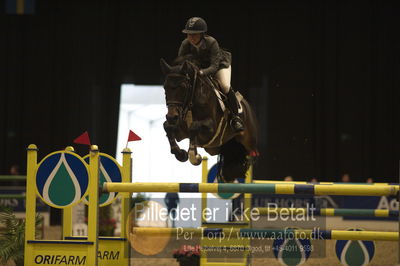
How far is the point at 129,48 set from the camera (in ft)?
40.3

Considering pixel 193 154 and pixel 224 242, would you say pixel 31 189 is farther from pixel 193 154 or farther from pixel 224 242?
→ pixel 224 242

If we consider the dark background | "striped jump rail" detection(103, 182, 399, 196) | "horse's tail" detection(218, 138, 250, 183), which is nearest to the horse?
"horse's tail" detection(218, 138, 250, 183)

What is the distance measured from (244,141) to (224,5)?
7688mm

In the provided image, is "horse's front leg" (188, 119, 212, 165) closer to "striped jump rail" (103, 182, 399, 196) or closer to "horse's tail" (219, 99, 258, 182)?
"striped jump rail" (103, 182, 399, 196)

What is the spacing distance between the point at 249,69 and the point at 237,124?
749 cm

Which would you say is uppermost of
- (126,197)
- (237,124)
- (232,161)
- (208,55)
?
(208,55)

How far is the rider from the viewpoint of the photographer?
14.3 ft

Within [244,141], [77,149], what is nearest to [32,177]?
[244,141]

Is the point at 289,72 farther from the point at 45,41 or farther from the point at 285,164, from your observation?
the point at 45,41

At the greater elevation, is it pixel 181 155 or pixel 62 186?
pixel 181 155

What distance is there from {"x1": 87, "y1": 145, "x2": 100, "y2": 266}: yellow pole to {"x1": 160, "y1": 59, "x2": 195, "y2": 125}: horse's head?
54 centimetres

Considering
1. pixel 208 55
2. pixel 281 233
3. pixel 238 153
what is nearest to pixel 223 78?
pixel 208 55

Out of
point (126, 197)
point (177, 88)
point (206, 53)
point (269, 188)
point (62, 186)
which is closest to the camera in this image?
point (269, 188)

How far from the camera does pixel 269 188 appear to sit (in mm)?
3701
